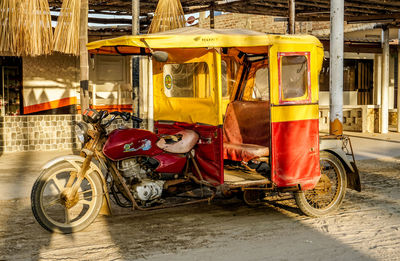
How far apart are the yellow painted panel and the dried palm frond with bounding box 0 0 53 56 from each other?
226 inches

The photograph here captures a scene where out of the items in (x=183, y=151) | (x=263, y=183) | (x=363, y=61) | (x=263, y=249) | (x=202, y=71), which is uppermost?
(x=363, y=61)

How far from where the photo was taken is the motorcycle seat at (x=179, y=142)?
19.0 feet

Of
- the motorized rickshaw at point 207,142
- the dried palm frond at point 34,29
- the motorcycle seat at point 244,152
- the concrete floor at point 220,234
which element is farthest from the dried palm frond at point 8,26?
the motorcycle seat at point 244,152

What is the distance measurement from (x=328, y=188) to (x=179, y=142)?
192 cm

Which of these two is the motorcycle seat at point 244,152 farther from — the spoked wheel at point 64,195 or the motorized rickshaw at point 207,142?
the spoked wheel at point 64,195

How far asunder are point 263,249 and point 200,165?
4.86 ft

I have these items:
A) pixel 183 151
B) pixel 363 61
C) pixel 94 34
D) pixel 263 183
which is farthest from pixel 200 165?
pixel 363 61

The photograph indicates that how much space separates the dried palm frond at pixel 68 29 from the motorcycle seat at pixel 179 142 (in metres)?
4.57

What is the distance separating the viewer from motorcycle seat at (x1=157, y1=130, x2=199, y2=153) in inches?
228

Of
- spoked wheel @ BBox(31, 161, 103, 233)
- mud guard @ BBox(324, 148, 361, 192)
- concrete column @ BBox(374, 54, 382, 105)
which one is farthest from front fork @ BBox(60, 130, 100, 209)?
concrete column @ BBox(374, 54, 382, 105)

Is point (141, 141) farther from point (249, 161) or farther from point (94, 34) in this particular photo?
point (94, 34)

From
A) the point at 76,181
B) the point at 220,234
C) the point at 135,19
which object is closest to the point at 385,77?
the point at 135,19

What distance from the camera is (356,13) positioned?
47.2 feet

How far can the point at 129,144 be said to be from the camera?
5.56 meters
